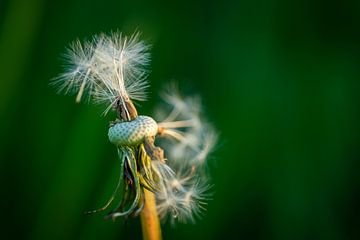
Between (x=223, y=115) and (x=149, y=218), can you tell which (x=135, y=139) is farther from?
(x=223, y=115)

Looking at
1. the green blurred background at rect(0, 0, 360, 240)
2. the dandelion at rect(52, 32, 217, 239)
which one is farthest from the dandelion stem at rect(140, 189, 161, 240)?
the green blurred background at rect(0, 0, 360, 240)

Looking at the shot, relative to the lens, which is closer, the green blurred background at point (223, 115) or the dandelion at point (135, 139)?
the dandelion at point (135, 139)

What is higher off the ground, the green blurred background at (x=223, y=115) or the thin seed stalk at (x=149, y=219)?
the green blurred background at (x=223, y=115)

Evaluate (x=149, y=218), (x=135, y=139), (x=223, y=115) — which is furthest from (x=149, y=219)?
(x=223, y=115)

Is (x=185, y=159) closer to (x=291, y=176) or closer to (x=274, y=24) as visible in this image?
(x=291, y=176)

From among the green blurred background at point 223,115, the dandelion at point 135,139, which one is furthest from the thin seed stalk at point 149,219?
the green blurred background at point 223,115

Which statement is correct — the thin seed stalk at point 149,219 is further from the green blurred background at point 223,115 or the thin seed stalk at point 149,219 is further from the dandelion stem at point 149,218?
the green blurred background at point 223,115
